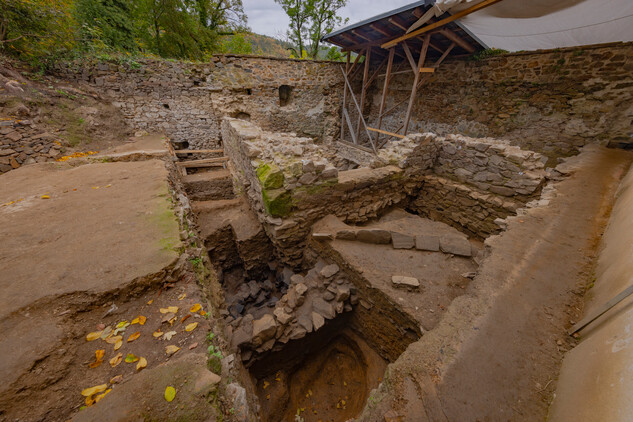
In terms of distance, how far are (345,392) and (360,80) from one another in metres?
11.6

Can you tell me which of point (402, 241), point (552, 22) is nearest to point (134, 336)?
point (402, 241)

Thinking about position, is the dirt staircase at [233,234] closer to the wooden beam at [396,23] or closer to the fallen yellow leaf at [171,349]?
the fallen yellow leaf at [171,349]

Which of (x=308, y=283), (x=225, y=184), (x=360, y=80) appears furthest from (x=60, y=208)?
(x=360, y=80)

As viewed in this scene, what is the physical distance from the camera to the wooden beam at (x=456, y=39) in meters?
6.25

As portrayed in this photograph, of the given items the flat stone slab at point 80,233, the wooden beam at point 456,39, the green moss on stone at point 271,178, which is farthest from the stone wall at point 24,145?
the wooden beam at point 456,39

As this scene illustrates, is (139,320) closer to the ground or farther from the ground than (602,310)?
closer to the ground

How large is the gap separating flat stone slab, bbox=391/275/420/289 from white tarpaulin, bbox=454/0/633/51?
6.14 meters

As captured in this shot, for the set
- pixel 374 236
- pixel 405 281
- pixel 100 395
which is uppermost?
pixel 100 395

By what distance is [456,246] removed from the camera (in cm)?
336

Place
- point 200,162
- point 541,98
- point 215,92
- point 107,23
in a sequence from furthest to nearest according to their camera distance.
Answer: point 215,92 < point 107,23 < point 200,162 < point 541,98

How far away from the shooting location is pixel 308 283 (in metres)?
3.45

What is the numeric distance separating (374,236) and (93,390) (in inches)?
128

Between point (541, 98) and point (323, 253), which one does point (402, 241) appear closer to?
point (323, 253)

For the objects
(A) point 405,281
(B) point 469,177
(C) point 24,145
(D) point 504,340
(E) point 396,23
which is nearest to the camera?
(D) point 504,340
